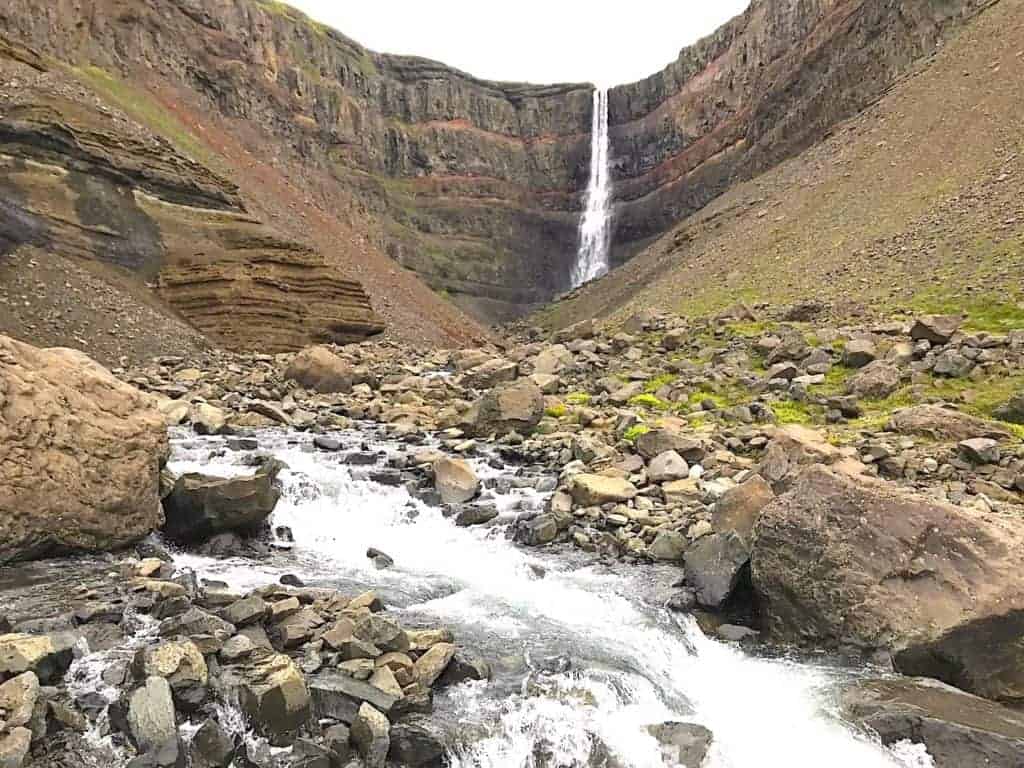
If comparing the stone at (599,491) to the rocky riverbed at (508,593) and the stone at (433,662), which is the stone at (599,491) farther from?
the stone at (433,662)

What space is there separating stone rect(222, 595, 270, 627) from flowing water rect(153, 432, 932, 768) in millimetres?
1679

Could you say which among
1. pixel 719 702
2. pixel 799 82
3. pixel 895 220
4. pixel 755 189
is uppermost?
pixel 799 82

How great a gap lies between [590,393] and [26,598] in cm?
1748

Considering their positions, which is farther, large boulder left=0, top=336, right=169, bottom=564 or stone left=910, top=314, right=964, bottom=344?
stone left=910, top=314, right=964, bottom=344

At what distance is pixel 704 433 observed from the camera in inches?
666

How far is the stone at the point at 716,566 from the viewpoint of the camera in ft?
31.9

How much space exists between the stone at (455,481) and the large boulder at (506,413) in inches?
148

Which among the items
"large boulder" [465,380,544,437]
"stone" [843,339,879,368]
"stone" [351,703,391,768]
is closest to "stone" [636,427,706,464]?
"large boulder" [465,380,544,437]

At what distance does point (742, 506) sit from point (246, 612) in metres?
7.13

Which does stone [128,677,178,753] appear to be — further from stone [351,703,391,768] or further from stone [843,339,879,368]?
stone [843,339,879,368]

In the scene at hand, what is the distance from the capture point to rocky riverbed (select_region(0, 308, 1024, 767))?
19.9ft

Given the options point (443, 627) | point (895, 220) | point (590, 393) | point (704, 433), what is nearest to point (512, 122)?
point (895, 220)

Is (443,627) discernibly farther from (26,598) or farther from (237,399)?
(237,399)

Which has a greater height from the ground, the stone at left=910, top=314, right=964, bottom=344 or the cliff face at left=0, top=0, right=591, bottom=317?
the cliff face at left=0, top=0, right=591, bottom=317
